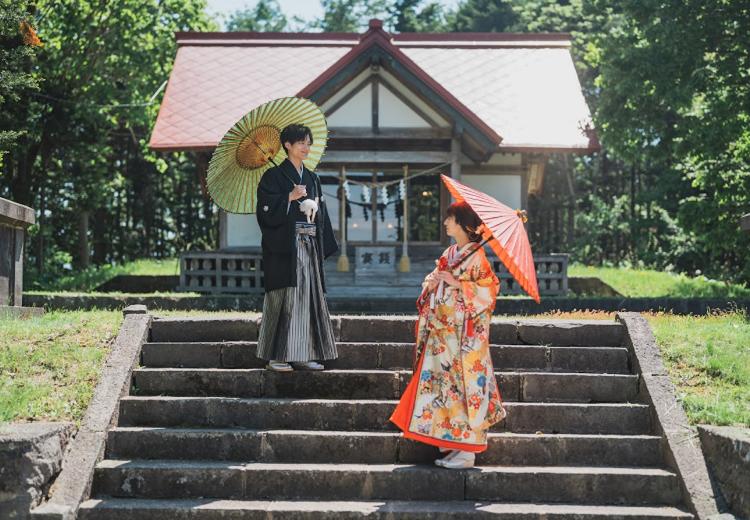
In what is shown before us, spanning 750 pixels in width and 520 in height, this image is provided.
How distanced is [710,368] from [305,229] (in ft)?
11.7

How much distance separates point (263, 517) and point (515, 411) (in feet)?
7.29

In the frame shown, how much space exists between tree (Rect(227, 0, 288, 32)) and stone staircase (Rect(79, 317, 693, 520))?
1419 inches

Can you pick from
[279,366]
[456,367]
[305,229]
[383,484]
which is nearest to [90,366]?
[279,366]

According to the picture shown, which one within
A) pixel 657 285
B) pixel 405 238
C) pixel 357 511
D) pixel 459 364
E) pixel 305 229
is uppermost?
pixel 405 238

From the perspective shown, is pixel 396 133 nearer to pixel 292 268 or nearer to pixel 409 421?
pixel 292 268

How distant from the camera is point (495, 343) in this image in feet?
28.3

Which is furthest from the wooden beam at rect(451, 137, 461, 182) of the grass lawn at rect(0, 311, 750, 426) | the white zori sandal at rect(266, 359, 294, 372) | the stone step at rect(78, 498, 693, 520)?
the stone step at rect(78, 498, 693, 520)

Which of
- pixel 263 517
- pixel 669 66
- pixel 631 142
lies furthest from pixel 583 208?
pixel 263 517

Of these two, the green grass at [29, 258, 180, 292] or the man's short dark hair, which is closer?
the man's short dark hair

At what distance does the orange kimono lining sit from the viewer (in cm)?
685

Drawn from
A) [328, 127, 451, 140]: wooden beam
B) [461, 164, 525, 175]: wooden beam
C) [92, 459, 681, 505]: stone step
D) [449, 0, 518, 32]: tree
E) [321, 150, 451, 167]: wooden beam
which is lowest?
[92, 459, 681, 505]: stone step

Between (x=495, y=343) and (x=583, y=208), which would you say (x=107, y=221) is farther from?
(x=495, y=343)

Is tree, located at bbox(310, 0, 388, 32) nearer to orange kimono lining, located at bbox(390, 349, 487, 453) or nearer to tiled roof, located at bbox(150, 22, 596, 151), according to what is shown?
tiled roof, located at bbox(150, 22, 596, 151)

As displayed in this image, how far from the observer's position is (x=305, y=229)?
8000mm
